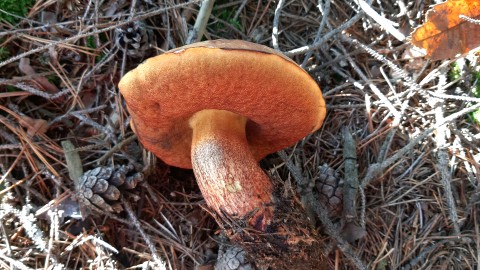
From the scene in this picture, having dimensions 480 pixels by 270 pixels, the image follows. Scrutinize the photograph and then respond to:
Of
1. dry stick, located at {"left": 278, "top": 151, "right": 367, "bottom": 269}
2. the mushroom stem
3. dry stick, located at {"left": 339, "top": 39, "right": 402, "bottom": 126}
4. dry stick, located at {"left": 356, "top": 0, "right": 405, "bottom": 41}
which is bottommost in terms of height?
dry stick, located at {"left": 278, "top": 151, "right": 367, "bottom": 269}

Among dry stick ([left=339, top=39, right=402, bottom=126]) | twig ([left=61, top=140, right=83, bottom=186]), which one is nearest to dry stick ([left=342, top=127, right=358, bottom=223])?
dry stick ([left=339, top=39, right=402, bottom=126])

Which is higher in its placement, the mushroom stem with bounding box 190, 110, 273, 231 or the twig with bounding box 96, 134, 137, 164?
the mushroom stem with bounding box 190, 110, 273, 231

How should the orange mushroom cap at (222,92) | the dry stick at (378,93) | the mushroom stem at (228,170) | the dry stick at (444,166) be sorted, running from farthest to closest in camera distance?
the dry stick at (378,93)
the dry stick at (444,166)
the mushroom stem at (228,170)
the orange mushroom cap at (222,92)

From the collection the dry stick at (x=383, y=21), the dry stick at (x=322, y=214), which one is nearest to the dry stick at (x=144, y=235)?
the dry stick at (x=322, y=214)

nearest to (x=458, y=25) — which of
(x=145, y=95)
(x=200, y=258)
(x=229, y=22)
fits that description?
(x=229, y=22)

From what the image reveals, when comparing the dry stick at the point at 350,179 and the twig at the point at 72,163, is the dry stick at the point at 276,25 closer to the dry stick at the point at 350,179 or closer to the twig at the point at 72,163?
the dry stick at the point at 350,179

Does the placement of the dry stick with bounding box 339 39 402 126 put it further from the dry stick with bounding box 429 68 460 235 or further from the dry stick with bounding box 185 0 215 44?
the dry stick with bounding box 185 0 215 44

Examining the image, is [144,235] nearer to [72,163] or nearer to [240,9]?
[72,163]
